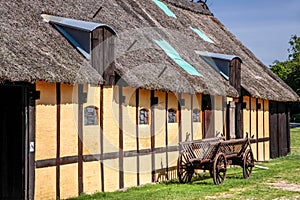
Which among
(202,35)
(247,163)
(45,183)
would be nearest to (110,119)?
(45,183)

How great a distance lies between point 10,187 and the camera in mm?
10539

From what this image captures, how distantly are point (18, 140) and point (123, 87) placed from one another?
11.4 ft

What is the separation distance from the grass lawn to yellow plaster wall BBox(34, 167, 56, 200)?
2.44 ft

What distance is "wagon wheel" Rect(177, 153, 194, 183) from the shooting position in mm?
14094

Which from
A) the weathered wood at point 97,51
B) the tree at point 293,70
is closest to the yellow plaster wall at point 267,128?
the weathered wood at point 97,51

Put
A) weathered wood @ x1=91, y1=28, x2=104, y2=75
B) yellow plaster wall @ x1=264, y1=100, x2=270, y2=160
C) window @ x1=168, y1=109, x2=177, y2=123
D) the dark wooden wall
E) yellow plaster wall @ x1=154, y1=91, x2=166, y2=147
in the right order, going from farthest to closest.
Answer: the dark wooden wall < yellow plaster wall @ x1=264, y1=100, x2=270, y2=160 < window @ x1=168, y1=109, x2=177, y2=123 < yellow plaster wall @ x1=154, y1=91, x2=166, y2=147 < weathered wood @ x1=91, y1=28, x2=104, y2=75

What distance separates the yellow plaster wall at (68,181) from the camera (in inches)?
440

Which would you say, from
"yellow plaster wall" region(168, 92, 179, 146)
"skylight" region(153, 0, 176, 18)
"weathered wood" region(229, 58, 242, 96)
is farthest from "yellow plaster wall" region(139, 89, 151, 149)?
"skylight" region(153, 0, 176, 18)

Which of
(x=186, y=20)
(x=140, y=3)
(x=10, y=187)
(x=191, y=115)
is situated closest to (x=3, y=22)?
(x=10, y=187)

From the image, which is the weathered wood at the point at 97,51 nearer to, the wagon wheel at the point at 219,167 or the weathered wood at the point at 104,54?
the weathered wood at the point at 104,54

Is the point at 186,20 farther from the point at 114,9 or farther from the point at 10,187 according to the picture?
the point at 10,187

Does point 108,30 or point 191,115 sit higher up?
point 108,30

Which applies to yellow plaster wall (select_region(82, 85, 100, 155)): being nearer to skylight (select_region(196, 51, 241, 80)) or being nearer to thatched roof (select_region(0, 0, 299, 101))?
thatched roof (select_region(0, 0, 299, 101))

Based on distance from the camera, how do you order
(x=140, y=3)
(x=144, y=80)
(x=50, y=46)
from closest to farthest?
(x=50, y=46), (x=144, y=80), (x=140, y=3)
